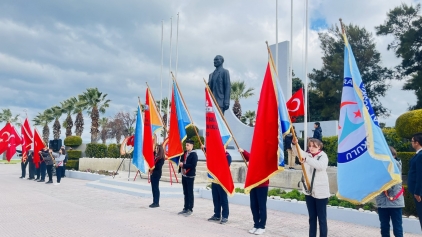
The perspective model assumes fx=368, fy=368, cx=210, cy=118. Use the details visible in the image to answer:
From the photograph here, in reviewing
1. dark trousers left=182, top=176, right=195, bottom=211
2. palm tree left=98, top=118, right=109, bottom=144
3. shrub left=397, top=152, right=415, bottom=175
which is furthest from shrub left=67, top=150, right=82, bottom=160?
palm tree left=98, top=118, right=109, bottom=144

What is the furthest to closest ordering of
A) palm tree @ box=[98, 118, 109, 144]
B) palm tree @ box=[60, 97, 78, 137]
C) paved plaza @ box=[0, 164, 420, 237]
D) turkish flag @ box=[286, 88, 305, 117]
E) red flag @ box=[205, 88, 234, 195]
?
palm tree @ box=[98, 118, 109, 144] < palm tree @ box=[60, 97, 78, 137] < turkish flag @ box=[286, 88, 305, 117] < red flag @ box=[205, 88, 234, 195] < paved plaza @ box=[0, 164, 420, 237]

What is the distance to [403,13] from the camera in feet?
102

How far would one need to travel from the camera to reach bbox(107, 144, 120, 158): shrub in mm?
24181

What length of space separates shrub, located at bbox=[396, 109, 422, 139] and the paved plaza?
2.27 m

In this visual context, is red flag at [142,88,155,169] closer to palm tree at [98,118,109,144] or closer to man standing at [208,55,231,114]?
man standing at [208,55,231,114]

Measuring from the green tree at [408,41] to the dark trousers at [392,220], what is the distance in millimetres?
24944

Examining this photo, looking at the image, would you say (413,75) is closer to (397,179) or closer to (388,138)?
(388,138)

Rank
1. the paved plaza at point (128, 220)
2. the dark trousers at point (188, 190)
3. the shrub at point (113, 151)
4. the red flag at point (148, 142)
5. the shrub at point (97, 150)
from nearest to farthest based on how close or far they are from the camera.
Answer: the paved plaza at point (128, 220)
the dark trousers at point (188, 190)
the red flag at point (148, 142)
the shrub at point (113, 151)
the shrub at point (97, 150)

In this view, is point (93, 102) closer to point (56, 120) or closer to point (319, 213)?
point (56, 120)

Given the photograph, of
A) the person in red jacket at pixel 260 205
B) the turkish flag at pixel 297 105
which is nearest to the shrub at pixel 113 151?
the turkish flag at pixel 297 105

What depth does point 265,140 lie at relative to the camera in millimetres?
6371

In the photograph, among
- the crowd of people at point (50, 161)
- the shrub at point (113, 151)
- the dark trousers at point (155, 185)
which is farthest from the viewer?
the shrub at point (113, 151)

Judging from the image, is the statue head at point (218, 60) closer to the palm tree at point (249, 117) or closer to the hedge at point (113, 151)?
the hedge at point (113, 151)

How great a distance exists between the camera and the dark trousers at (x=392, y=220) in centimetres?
524
